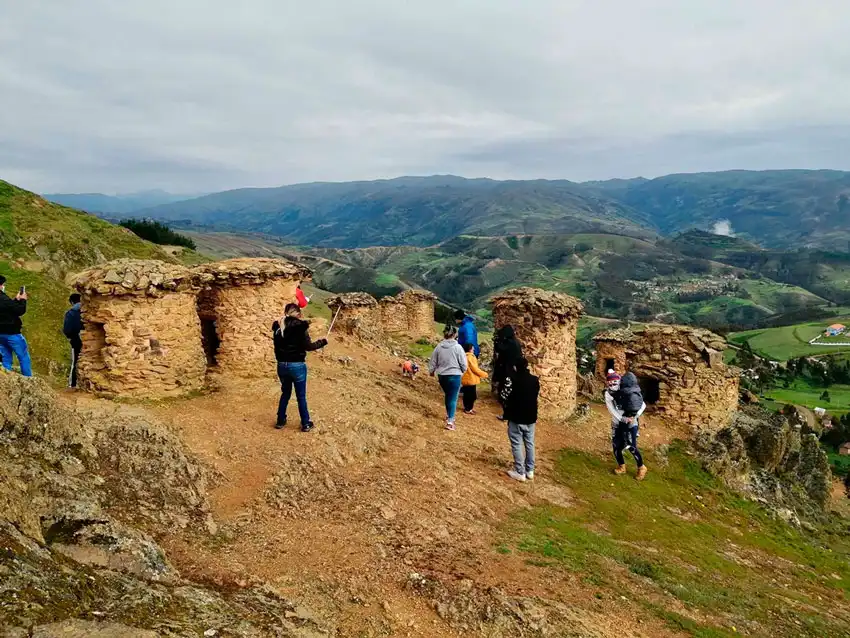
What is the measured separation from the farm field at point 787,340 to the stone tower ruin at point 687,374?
10553 cm

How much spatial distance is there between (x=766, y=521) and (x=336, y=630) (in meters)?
13.5

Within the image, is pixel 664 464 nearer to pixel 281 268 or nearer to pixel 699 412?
pixel 699 412

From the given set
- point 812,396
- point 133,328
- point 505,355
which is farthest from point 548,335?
point 812,396

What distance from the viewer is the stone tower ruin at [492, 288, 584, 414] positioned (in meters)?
16.0

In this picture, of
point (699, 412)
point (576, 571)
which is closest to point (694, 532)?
point (576, 571)

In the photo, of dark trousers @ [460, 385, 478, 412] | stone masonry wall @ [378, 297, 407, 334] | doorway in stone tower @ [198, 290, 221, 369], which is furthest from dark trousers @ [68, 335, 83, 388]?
stone masonry wall @ [378, 297, 407, 334]

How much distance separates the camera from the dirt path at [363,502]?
647 cm

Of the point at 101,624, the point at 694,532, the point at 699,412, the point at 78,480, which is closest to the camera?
the point at 101,624

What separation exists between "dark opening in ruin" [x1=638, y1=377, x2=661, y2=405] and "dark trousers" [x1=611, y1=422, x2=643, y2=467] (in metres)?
5.21

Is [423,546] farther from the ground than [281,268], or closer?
closer

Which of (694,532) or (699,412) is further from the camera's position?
(699,412)

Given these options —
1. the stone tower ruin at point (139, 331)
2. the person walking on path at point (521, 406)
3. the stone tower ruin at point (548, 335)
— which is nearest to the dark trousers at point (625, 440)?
the stone tower ruin at point (548, 335)

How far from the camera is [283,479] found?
363 inches

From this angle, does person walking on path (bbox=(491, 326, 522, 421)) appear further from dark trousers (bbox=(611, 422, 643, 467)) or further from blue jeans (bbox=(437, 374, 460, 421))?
dark trousers (bbox=(611, 422, 643, 467))
